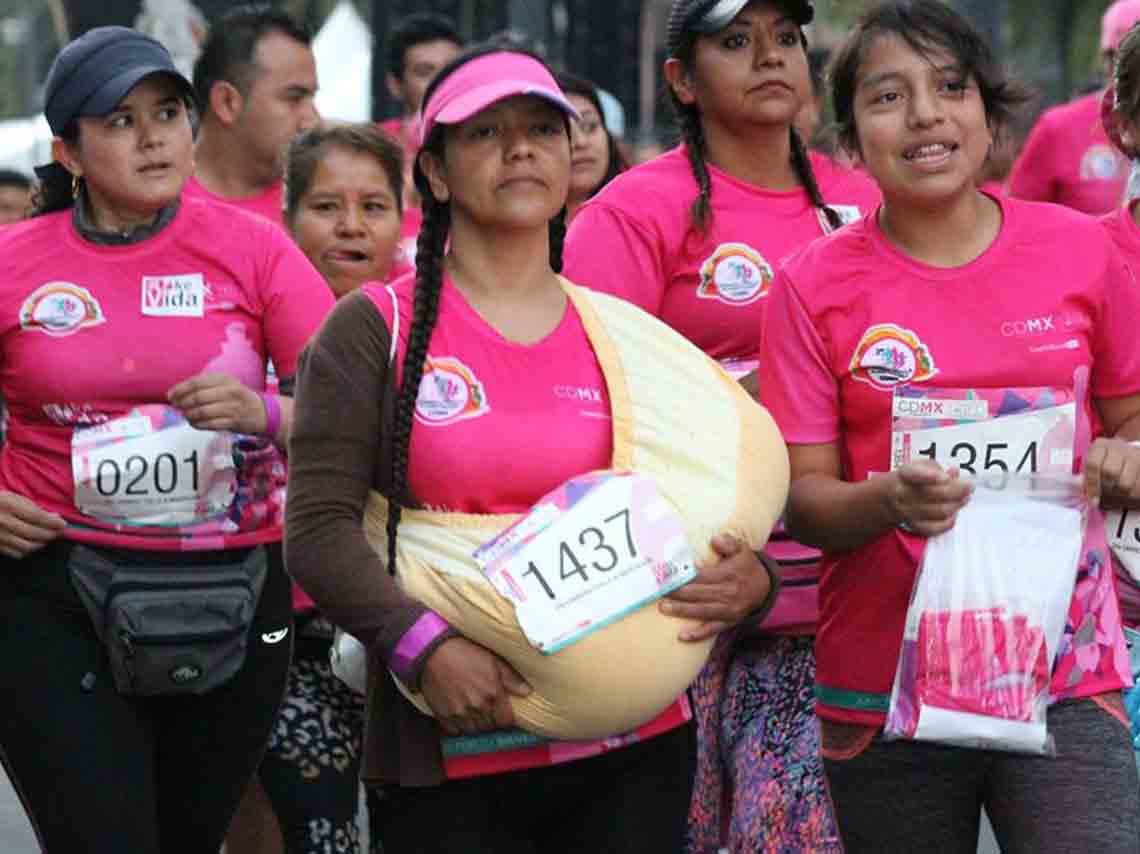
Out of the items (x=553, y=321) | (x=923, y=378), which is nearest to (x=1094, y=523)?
(x=923, y=378)

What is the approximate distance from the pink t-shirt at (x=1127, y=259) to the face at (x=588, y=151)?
2.85m

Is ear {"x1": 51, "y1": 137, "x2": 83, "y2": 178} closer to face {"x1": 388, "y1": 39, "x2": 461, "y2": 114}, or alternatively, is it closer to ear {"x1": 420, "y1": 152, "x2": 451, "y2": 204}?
ear {"x1": 420, "y1": 152, "x2": 451, "y2": 204}

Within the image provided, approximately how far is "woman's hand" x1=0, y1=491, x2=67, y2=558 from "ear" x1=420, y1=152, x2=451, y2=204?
53.5 inches

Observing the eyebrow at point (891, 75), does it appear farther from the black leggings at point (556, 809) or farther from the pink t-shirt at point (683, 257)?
the black leggings at point (556, 809)

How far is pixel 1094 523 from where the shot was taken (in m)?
4.62

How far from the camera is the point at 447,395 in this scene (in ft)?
14.3

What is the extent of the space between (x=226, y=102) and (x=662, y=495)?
382 cm

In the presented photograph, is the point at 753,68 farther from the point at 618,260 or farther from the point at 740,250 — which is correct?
the point at 618,260

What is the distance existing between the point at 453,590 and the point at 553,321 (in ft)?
1.79

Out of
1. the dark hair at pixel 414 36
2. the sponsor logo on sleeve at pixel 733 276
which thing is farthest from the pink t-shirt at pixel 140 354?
the dark hair at pixel 414 36

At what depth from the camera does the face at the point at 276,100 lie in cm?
770

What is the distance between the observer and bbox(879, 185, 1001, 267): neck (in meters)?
4.65

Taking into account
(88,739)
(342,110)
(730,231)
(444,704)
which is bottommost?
(342,110)

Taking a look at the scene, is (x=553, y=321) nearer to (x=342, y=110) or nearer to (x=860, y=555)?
(x=860, y=555)
